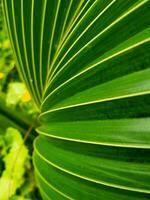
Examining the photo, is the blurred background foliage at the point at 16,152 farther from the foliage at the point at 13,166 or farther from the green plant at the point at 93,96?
the green plant at the point at 93,96

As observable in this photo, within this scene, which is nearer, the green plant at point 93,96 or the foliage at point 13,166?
the green plant at point 93,96

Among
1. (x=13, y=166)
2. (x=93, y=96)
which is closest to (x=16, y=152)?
(x=13, y=166)

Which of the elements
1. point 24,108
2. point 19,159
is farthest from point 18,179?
point 24,108

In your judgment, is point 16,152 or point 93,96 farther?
point 16,152

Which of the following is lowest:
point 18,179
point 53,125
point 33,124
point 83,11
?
point 18,179

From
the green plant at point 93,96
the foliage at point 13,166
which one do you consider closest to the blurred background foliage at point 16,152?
the foliage at point 13,166

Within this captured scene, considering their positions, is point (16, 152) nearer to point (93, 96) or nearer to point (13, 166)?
point (13, 166)

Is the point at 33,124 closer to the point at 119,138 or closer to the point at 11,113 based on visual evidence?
the point at 11,113

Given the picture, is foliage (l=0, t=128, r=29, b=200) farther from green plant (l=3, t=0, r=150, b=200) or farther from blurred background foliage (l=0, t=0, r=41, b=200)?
green plant (l=3, t=0, r=150, b=200)
